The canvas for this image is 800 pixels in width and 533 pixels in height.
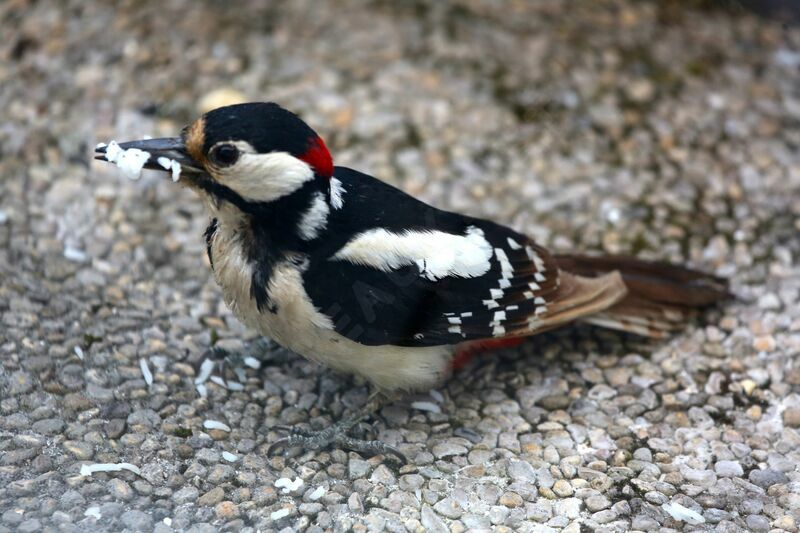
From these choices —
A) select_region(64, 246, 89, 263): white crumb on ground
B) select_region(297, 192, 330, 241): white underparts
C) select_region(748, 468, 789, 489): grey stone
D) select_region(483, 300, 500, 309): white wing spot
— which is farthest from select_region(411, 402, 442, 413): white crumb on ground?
select_region(64, 246, 89, 263): white crumb on ground

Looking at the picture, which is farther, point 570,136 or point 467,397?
point 570,136

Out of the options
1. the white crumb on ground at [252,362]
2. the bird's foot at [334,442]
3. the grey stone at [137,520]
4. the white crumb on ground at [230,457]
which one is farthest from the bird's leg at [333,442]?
the grey stone at [137,520]

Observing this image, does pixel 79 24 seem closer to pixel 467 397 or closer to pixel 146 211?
pixel 146 211

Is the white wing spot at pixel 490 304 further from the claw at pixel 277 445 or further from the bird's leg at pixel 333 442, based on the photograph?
the claw at pixel 277 445

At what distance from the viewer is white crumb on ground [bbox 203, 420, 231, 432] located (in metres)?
3.55

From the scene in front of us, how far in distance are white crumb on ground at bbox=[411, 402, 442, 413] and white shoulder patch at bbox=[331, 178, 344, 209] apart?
92 centimetres

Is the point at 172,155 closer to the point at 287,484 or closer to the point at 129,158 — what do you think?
the point at 129,158

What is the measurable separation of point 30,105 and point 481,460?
3008mm

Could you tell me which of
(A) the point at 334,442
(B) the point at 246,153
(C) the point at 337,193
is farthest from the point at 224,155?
(A) the point at 334,442

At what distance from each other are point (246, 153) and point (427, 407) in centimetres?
133

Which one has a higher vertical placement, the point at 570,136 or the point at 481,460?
the point at 570,136

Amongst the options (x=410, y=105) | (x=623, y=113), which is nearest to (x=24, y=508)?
(x=410, y=105)

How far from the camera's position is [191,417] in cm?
358

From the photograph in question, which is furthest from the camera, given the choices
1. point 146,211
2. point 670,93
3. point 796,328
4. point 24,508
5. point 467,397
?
point 670,93
